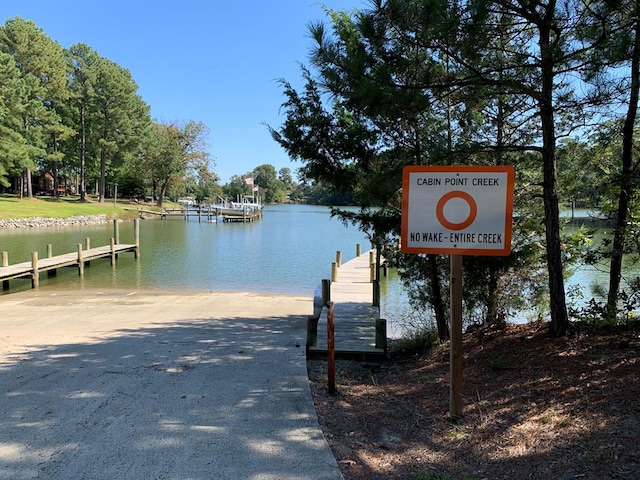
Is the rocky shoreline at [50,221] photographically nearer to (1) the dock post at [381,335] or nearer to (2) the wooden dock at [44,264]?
(2) the wooden dock at [44,264]

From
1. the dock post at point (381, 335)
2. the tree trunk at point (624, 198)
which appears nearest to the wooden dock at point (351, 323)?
the dock post at point (381, 335)

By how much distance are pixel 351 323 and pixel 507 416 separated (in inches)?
179

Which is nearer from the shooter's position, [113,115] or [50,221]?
[50,221]

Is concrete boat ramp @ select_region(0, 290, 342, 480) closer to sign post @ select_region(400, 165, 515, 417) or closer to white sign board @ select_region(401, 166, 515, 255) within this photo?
sign post @ select_region(400, 165, 515, 417)

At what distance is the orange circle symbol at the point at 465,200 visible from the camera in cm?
317

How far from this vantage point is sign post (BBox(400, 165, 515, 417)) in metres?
3.12

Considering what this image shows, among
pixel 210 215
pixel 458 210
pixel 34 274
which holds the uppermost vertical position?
pixel 458 210

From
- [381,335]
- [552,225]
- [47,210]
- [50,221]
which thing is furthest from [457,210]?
[47,210]

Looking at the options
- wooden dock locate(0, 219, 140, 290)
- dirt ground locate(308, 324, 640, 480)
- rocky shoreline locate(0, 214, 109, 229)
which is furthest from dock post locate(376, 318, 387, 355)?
rocky shoreline locate(0, 214, 109, 229)

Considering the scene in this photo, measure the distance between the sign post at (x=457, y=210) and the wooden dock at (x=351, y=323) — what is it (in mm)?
2639

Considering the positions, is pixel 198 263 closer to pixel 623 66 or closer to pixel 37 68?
pixel 623 66

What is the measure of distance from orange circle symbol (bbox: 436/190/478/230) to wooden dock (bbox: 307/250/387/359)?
2946 millimetres

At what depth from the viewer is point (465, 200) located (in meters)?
3.18

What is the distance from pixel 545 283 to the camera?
611 centimetres
